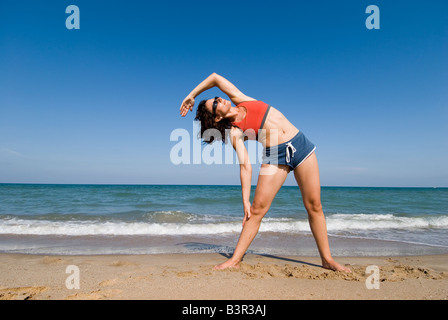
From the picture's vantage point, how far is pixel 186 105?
2893 millimetres

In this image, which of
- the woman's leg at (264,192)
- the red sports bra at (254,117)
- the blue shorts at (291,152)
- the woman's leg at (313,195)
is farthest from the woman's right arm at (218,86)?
the woman's leg at (313,195)

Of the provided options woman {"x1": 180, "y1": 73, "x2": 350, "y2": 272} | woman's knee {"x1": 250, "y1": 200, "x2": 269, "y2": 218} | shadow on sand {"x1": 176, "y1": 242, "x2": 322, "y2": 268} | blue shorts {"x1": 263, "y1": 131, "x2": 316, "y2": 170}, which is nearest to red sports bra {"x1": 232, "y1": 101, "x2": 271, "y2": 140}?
woman {"x1": 180, "y1": 73, "x2": 350, "y2": 272}

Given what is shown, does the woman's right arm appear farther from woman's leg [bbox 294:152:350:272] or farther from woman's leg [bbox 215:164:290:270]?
woman's leg [bbox 294:152:350:272]

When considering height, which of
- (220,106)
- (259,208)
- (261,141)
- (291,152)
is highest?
(220,106)

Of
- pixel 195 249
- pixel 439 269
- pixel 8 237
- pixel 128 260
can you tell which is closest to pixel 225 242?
pixel 195 249

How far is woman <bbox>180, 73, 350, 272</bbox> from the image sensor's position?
268 cm

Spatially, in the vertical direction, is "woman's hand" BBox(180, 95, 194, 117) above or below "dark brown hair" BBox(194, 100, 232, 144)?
above

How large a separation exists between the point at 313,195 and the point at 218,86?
1.57m

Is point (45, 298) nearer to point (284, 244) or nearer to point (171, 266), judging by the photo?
point (171, 266)

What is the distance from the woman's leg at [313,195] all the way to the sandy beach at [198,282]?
22cm

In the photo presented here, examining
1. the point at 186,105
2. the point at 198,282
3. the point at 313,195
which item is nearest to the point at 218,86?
the point at 186,105

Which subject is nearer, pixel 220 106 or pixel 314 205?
pixel 220 106

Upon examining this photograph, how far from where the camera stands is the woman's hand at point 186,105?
113 inches

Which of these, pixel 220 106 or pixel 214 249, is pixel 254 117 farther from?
pixel 214 249
